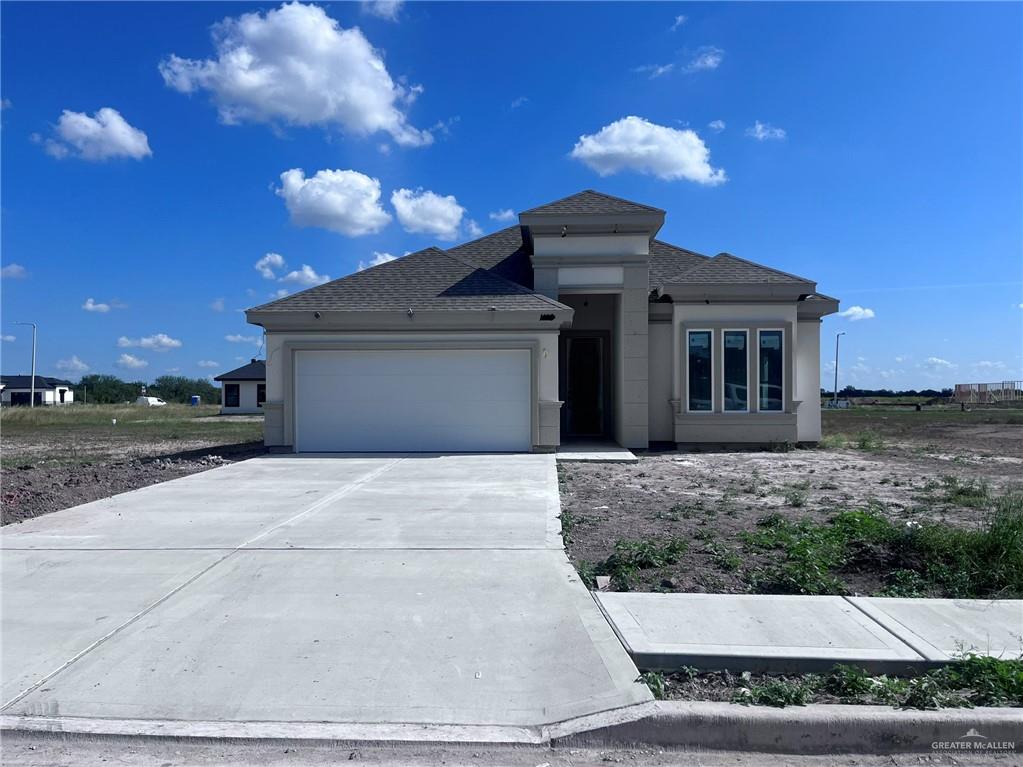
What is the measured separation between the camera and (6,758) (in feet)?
12.3

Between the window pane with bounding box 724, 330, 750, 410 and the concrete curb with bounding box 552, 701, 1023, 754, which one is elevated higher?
the window pane with bounding box 724, 330, 750, 410

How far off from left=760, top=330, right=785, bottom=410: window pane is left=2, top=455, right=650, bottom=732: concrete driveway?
33.5 ft

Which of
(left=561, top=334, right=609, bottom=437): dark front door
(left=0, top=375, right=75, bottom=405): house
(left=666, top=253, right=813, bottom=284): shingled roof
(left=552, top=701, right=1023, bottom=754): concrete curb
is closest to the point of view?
(left=552, top=701, right=1023, bottom=754): concrete curb

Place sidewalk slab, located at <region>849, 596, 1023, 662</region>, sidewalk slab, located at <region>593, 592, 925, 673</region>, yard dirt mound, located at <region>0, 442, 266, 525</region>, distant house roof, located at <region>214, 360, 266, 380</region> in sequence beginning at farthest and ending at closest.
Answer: distant house roof, located at <region>214, 360, 266, 380</region>
yard dirt mound, located at <region>0, 442, 266, 525</region>
sidewalk slab, located at <region>849, 596, 1023, 662</region>
sidewalk slab, located at <region>593, 592, 925, 673</region>

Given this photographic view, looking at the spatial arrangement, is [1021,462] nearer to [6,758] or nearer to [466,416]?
[466,416]

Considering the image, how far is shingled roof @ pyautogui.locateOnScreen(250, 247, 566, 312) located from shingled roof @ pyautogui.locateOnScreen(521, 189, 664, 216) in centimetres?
188

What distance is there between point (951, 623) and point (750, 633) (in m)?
1.55

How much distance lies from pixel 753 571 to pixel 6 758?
5463 millimetres

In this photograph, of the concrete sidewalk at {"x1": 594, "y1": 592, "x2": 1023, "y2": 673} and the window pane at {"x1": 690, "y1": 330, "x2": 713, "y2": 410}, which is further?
the window pane at {"x1": 690, "y1": 330, "x2": 713, "y2": 410}

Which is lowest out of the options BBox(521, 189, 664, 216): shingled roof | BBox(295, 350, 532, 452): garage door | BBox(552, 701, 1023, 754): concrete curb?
BBox(552, 701, 1023, 754): concrete curb

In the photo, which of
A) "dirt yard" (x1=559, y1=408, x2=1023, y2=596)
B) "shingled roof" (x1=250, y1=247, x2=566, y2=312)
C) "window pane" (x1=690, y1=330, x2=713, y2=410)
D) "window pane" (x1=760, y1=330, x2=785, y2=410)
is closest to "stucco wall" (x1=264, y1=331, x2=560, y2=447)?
"shingled roof" (x1=250, y1=247, x2=566, y2=312)

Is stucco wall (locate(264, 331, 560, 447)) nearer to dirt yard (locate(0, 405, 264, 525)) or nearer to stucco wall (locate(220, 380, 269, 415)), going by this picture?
dirt yard (locate(0, 405, 264, 525))

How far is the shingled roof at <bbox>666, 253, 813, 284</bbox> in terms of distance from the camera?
56.9ft

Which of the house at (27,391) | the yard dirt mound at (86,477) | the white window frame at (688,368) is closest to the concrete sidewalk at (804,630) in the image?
the yard dirt mound at (86,477)
